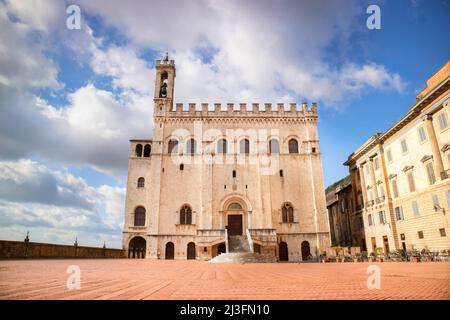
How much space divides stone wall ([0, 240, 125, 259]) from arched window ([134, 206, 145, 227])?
5807mm

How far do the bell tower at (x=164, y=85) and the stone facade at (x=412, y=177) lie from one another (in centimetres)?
2328

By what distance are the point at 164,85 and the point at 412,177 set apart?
28.0 m

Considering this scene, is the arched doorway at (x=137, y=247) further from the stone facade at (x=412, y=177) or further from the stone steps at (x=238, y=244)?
the stone facade at (x=412, y=177)

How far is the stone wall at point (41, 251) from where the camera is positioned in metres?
15.2

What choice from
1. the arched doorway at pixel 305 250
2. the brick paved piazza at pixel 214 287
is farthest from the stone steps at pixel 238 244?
the brick paved piazza at pixel 214 287

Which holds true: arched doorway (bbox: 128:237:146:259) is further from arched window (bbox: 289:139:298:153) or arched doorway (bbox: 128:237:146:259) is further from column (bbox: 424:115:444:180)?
column (bbox: 424:115:444:180)

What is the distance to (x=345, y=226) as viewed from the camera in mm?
38406

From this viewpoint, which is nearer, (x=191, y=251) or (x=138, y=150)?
(x=191, y=251)

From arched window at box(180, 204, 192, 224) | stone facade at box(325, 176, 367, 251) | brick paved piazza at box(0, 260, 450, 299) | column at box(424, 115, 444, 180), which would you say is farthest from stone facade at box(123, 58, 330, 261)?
brick paved piazza at box(0, 260, 450, 299)

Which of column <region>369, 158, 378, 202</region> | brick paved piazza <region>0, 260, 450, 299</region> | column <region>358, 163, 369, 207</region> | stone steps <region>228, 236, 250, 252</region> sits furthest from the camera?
column <region>358, 163, 369, 207</region>

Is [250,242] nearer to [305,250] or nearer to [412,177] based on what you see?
[305,250]

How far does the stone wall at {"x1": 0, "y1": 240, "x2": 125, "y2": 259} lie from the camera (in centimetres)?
1524

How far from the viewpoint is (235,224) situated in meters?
29.4

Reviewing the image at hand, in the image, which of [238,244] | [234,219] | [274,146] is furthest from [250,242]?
[274,146]
